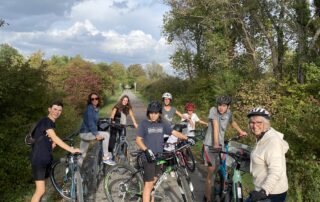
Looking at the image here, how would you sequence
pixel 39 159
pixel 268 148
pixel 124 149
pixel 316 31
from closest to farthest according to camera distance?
pixel 268 148 → pixel 39 159 → pixel 124 149 → pixel 316 31

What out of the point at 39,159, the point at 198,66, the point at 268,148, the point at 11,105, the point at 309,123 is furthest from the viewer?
the point at 198,66

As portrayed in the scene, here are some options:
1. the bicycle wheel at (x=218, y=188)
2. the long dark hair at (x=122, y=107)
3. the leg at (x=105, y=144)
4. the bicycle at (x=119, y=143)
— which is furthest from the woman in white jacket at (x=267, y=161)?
the long dark hair at (x=122, y=107)

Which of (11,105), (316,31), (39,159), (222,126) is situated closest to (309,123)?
(222,126)

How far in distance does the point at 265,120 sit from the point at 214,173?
10.2 ft

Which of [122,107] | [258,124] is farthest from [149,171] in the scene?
[122,107]

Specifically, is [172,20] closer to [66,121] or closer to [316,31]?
[316,31]

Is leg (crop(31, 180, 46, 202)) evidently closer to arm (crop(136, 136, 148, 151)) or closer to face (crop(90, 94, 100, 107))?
arm (crop(136, 136, 148, 151))

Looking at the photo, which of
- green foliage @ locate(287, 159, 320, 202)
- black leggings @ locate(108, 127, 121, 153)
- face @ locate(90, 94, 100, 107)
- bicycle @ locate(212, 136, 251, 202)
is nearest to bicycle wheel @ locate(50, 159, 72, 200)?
black leggings @ locate(108, 127, 121, 153)

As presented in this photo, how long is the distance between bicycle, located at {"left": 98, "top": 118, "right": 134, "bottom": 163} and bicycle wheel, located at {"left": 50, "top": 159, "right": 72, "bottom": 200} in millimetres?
1420

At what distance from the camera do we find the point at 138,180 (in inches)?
256

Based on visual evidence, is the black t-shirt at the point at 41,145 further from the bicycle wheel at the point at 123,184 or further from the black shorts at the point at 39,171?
the bicycle wheel at the point at 123,184

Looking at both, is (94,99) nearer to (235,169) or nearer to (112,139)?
(112,139)

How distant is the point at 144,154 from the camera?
227 inches

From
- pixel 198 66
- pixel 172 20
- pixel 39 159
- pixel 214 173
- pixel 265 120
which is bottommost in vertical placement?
pixel 214 173
